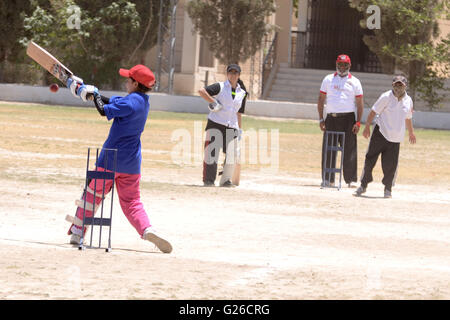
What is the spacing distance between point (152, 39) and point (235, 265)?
33.3 meters

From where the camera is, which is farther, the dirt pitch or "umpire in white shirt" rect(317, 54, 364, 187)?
"umpire in white shirt" rect(317, 54, 364, 187)

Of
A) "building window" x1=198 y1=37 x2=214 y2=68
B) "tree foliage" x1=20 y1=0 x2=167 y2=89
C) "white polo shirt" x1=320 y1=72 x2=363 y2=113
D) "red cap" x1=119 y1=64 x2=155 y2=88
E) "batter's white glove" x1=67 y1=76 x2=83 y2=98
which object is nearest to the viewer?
"batter's white glove" x1=67 y1=76 x2=83 y2=98

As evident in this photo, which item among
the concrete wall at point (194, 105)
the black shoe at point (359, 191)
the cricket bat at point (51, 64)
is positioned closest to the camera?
the cricket bat at point (51, 64)

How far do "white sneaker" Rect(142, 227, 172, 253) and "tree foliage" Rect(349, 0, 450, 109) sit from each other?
27.1 metres

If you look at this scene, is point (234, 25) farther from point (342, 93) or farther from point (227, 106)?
point (227, 106)

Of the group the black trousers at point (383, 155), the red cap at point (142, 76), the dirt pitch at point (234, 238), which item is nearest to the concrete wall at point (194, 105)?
the dirt pitch at point (234, 238)

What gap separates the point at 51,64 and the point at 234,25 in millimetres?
29389

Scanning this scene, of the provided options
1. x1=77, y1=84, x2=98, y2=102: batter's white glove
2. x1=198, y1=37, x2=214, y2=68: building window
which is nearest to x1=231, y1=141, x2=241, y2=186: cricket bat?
x1=77, y1=84, x2=98, y2=102: batter's white glove

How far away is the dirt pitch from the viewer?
7.11 m

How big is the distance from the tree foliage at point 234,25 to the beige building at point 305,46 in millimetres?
2633

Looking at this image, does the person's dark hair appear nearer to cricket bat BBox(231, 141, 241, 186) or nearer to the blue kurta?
the blue kurta

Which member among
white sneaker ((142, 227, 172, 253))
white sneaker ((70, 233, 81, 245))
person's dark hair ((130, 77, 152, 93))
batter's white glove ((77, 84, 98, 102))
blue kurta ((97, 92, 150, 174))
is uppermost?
person's dark hair ((130, 77, 152, 93))

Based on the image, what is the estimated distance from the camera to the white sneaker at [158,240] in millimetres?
8523

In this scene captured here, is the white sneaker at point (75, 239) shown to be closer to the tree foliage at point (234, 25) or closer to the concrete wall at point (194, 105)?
the concrete wall at point (194, 105)
